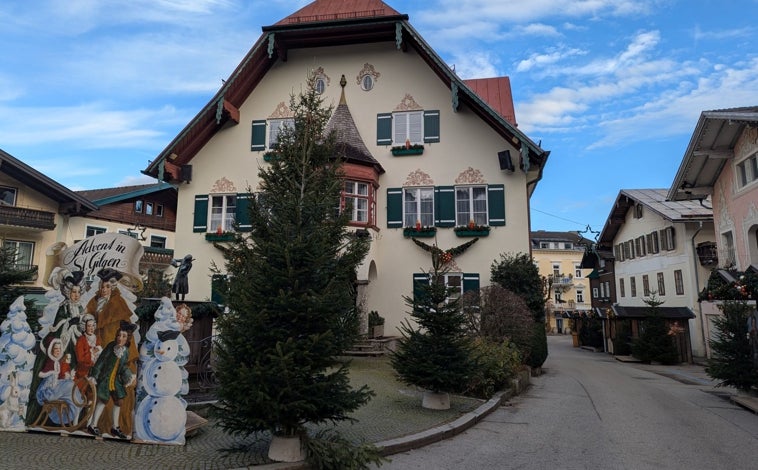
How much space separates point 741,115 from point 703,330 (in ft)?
47.7

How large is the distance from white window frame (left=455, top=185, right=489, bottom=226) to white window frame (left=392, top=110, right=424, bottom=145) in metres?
2.69

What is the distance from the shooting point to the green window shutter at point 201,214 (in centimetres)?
2089

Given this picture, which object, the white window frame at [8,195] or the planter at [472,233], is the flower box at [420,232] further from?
the white window frame at [8,195]

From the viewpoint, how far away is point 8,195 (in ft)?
89.9

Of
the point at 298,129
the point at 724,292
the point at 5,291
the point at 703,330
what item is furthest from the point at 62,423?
the point at 703,330

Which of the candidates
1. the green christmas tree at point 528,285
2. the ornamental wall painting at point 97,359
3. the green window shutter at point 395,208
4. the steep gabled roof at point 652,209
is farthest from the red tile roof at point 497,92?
the ornamental wall painting at point 97,359

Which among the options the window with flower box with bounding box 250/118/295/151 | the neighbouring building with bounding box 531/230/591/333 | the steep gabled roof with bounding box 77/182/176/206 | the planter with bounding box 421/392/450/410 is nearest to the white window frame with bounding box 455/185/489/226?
the window with flower box with bounding box 250/118/295/151

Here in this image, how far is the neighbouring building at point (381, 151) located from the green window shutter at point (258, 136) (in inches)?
1.9

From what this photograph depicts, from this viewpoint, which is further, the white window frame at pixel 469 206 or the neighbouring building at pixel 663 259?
the neighbouring building at pixel 663 259

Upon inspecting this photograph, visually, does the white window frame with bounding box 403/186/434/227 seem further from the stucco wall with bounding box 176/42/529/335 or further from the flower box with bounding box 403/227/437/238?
the stucco wall with bounding box 176/42/529/335

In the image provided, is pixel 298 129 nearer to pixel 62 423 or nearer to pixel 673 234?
pixel 62 423

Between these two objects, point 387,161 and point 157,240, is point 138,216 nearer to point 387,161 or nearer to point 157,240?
point 157,240

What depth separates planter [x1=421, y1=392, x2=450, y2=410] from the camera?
972 centimetres

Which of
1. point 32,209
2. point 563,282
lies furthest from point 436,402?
point 563,282
